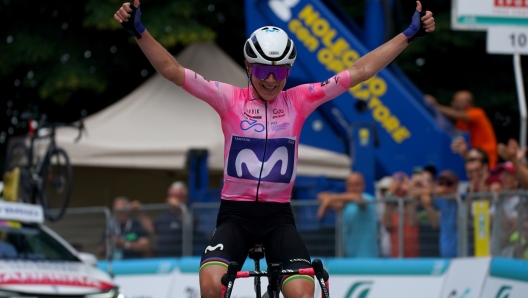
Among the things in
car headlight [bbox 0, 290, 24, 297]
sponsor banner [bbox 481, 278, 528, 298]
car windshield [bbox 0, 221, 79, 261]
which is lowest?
car headlight [bbox 0, 290, 24, 297]

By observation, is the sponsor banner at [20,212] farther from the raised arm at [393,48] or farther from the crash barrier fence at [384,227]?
the raised arm at [393,48]

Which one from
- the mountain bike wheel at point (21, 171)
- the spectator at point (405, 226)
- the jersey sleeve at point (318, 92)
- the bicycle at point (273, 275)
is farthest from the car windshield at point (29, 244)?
the bicycle at point (273, 275)

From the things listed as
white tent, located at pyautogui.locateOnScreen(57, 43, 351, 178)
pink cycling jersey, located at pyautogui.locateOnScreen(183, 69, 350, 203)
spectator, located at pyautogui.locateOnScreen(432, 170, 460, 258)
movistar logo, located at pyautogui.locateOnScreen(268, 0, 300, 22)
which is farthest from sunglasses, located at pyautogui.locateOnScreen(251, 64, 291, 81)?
white tent, located at pyautogui.locateOnScreen(57, 43, 351, 178)

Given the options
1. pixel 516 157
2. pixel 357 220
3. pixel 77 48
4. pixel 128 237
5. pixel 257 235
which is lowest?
pixel 128 237

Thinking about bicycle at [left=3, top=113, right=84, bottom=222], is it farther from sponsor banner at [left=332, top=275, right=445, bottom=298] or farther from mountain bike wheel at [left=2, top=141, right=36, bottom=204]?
sponsor banner at [left=332, top=275, right=445, bottom=298]

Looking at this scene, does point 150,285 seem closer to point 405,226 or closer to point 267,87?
point 405,226

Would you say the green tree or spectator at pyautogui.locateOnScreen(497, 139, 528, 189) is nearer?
spectator at pyautogui.locateOnScreen(497, 139, 528, 189)

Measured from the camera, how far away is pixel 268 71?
6.95 metres

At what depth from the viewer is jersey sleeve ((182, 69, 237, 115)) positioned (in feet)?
23.1

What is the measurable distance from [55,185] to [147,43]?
7247mm

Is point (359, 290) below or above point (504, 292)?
below

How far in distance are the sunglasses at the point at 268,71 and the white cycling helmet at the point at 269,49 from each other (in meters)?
0.03

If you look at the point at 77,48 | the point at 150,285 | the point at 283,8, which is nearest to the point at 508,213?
the point at 150,285

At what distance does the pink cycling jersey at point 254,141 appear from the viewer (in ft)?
23.0
